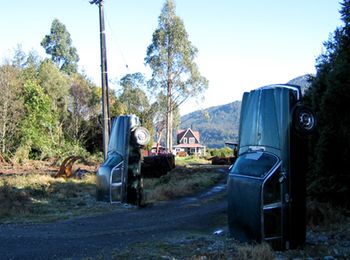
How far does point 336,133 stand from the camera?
11.7 meters

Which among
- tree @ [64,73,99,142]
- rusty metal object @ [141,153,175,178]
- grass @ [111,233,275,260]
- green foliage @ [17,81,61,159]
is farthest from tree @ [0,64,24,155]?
grass @ [111,233,275,260]

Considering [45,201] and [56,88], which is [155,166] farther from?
[56,88]

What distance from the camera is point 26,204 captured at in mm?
14578

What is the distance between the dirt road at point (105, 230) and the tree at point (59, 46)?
64.0 meters

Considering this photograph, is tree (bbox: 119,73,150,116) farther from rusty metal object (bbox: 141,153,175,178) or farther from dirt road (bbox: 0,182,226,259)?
dirt road (bbox: 0,182,226,259)

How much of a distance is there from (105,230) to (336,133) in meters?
5.90

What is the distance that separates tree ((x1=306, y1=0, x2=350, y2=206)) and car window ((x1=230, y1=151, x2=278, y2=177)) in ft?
10.8

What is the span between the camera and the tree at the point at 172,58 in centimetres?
5081

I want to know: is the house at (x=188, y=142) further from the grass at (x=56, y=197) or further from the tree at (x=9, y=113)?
the grass at (x=56, y=197)

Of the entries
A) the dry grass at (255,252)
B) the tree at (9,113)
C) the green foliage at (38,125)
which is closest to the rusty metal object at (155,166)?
the green foliage at (38,125)

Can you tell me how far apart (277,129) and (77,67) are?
69762mm

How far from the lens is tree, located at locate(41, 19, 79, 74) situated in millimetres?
75188

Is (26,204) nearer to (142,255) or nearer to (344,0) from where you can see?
(142,255)

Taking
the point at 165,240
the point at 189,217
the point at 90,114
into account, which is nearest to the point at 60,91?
the point at 90,114
